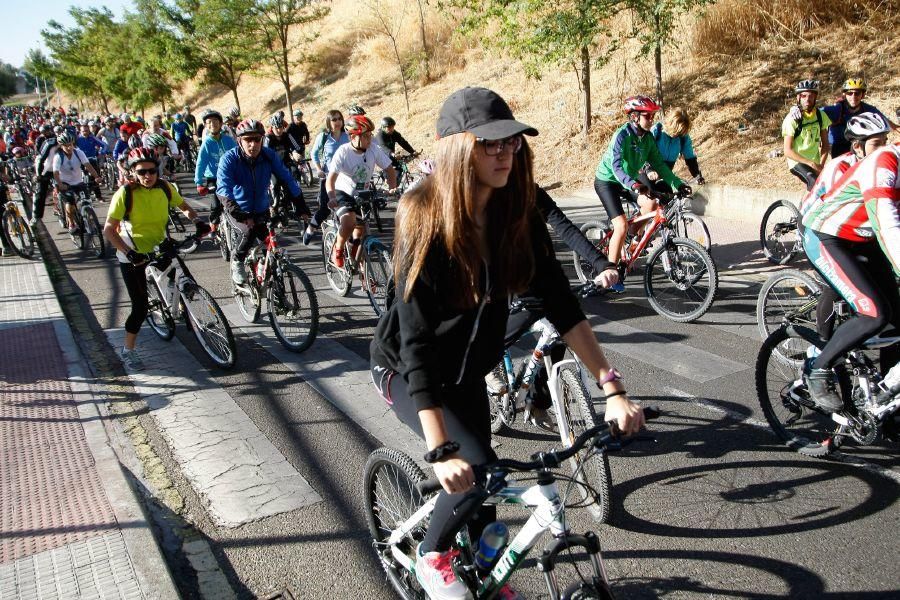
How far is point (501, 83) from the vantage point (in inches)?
960

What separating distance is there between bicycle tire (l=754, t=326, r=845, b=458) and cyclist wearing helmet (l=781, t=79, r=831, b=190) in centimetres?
522

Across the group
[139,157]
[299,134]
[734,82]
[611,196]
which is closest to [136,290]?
[139,157]

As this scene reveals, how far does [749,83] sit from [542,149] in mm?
4923

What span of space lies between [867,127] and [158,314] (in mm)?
6583

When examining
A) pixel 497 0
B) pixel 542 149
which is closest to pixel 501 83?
pixel 542 149

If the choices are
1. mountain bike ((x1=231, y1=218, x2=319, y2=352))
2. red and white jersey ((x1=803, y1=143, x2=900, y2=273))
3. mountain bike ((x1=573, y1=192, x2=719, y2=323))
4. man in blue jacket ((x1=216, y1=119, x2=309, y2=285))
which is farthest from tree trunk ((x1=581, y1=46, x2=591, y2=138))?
red and white jersey ((x1=803, y1=143, x2=900, y2=273))

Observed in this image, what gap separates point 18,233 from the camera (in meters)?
12.0

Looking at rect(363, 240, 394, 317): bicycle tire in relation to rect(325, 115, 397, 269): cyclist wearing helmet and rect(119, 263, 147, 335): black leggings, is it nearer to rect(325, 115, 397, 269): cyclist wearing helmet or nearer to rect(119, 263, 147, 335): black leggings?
rect(325, 115, 397, 269): cyclist wearing helmet

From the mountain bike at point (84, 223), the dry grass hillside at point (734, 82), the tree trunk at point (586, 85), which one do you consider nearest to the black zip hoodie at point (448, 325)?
the dry grass hillside at point (734, 82)

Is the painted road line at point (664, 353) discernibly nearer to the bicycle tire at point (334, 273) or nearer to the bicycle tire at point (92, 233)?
the bicycle tire at point (334, 273)

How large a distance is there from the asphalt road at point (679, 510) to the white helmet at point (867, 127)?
1962 millimetres

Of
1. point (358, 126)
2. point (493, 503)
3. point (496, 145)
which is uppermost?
point (358, 126)

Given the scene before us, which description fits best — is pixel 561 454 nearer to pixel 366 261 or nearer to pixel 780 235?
pixel 366 261

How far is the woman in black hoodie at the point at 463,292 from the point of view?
7.39 feet
